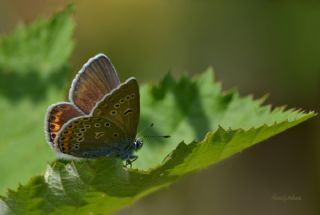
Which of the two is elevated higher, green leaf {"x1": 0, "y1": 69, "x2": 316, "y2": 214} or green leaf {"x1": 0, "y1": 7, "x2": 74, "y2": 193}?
green leaf {"x1": 0, "y1": 7, "x2": 74, "y2": 193}

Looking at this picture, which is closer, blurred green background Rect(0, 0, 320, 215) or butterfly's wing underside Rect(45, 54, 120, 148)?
butterfly's wing underside Rect(45, 54, 120, 148)

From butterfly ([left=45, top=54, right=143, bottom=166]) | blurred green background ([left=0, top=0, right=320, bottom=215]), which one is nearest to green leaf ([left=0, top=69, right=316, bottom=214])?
butterfly ([left=45, top=54, right=143, bottom=166])

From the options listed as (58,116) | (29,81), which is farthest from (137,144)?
(29,81)

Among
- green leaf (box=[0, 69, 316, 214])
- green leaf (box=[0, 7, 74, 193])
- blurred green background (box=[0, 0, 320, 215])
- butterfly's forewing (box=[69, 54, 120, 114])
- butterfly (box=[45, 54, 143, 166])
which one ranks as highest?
blurred green background (box=[0, 0, 320, 215])

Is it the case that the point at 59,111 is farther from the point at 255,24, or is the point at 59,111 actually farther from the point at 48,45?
the point at 255,24

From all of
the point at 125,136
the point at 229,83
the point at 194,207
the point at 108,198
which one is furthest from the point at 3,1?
the point at 108,198

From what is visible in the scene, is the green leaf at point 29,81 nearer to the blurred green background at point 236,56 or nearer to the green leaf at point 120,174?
the green leaf at point 120,174

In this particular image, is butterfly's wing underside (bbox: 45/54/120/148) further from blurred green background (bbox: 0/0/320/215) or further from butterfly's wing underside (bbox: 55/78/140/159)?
blurred green background (bbox: 0/0/320/215)
